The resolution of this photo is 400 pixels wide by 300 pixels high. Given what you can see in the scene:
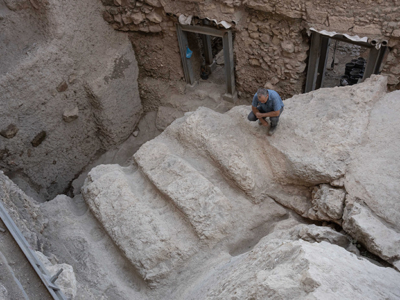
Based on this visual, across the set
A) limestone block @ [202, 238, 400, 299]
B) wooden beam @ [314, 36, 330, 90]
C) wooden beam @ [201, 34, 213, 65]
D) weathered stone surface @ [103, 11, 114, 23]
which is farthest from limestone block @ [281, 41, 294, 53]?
limestone block @ [202, 238, 400, 299]

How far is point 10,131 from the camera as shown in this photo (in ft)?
14.8

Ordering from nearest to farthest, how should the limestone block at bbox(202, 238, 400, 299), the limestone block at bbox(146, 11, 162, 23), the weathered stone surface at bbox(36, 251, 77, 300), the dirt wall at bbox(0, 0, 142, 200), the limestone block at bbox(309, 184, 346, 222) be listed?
the limestone block at bbox(202, 238, 400, 299), the weathered stone surface at bbox(36, 251, 77, 300), the limestone block at bbox(309, 184, 346, 222), the dirt wall at bbox(0, 0, 142, 200), the limestone block at bbox(146, 11, 162, 23)

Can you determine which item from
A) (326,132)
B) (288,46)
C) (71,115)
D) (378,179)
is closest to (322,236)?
(378,179)

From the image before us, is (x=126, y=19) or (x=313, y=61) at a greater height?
(x=126, y=19)

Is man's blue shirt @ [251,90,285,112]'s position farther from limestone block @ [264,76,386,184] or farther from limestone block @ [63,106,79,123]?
limestone block @ [63,106,79,123]

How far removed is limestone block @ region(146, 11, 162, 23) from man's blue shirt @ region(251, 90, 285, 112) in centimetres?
290

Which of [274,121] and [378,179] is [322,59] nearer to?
[274,121]

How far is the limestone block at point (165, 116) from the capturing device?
6184 millimetres

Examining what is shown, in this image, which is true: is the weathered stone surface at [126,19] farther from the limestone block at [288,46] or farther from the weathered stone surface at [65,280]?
the weathered stone surface at [65,280]

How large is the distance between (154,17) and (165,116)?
1.72 meters

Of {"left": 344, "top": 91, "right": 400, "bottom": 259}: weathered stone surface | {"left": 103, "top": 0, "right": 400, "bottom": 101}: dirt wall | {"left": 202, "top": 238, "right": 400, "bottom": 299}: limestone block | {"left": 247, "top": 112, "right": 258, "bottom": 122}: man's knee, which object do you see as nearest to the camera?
{"left": 202, "top": 238, "right": 400, "bottom": 299}: limestone block

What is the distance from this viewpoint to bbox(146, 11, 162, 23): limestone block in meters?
5.40

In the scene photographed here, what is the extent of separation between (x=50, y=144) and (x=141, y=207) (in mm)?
2509

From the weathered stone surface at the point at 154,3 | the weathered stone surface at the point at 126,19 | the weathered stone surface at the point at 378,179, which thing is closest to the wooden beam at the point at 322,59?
the weathered stone surface at the point at 378,179
